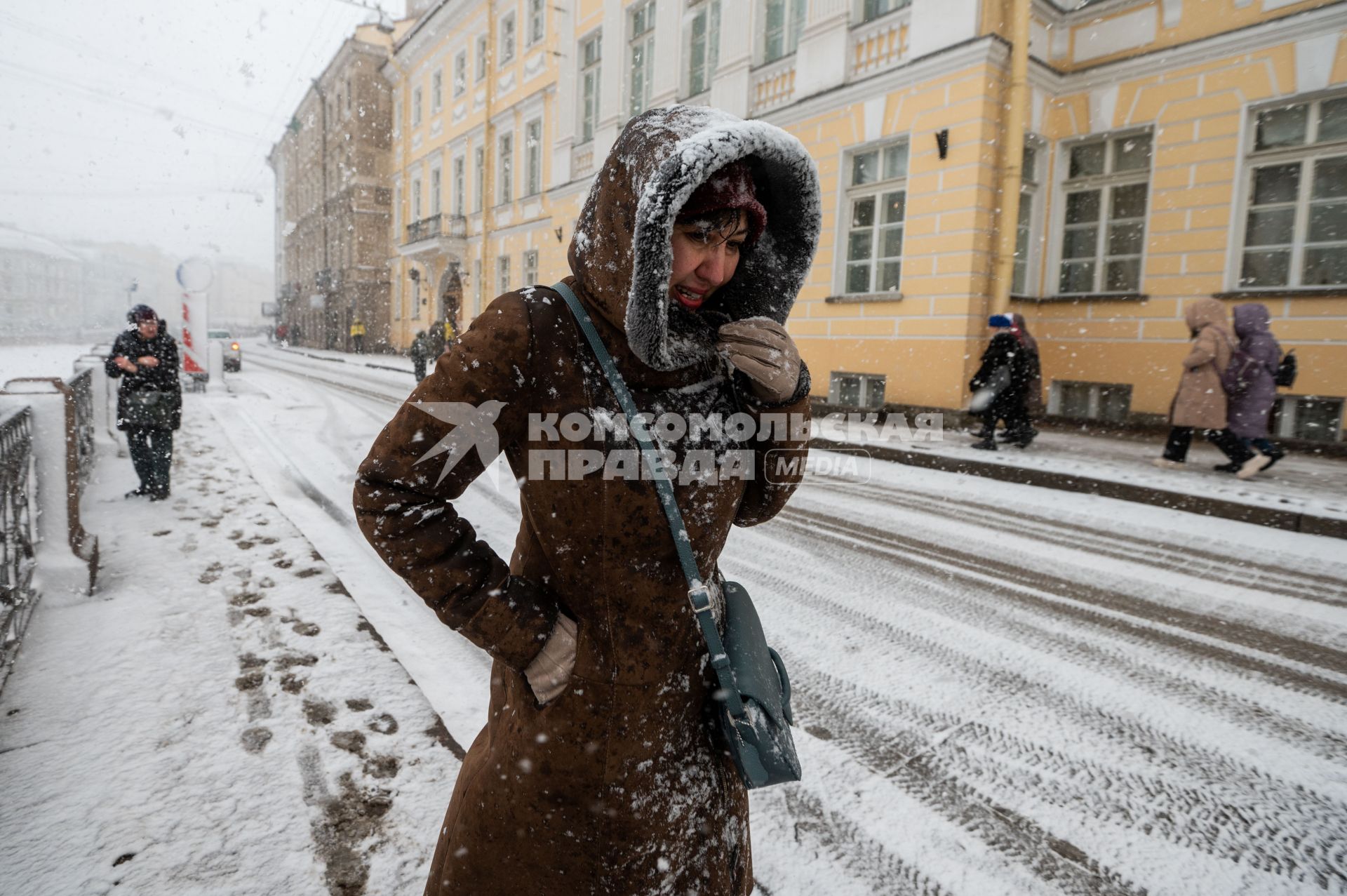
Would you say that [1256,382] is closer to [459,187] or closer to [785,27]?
[785,27]

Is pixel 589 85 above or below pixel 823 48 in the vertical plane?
above

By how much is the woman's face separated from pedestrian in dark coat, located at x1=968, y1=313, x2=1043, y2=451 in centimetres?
831

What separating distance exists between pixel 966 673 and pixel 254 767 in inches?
109

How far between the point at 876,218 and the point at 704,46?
590cm

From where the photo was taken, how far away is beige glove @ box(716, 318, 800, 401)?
3.88ft

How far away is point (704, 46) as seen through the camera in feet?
47.7

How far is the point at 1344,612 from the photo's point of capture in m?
3.98

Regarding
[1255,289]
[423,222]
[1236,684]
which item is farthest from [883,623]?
[423,222]

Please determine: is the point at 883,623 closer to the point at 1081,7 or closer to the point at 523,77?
the point at 1081,7

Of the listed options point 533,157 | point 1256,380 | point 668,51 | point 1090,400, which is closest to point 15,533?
point 1256,380

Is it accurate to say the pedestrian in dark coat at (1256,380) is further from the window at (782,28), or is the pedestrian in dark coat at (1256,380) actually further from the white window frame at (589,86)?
the white window frame at (589,86)

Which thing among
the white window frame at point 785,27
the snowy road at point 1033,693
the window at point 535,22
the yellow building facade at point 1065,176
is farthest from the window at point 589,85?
the snowy road at point 1033,693

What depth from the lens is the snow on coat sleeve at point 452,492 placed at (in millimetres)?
1079

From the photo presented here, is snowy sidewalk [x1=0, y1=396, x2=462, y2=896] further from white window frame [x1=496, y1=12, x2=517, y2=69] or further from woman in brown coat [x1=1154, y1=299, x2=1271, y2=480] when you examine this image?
white window frame [x1=496, y1=12, x2=517, y2=69]
